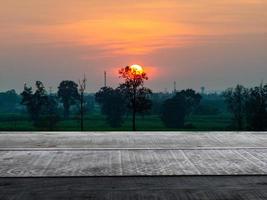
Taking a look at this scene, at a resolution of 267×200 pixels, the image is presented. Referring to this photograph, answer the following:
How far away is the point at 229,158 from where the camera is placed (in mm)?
21031

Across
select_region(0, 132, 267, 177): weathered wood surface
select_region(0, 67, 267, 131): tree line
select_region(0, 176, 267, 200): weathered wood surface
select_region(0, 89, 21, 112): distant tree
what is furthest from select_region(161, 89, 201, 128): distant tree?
select_region(0, 89, 21, 112): distant tree

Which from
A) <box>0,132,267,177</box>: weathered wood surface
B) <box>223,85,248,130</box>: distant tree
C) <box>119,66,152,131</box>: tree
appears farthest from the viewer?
<box>223,85,248,130</box>: distant tree

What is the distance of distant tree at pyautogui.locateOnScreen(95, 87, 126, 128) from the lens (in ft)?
291

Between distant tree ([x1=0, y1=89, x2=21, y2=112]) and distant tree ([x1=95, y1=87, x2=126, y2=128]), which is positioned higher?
distant tree ([x1=0, y1=89, x2=21, y2=112])

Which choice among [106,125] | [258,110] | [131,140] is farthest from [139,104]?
[106,125]

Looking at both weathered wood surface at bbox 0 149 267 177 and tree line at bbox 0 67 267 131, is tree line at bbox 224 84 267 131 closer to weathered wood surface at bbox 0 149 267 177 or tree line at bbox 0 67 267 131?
tree line at bbox 0 67 267 131

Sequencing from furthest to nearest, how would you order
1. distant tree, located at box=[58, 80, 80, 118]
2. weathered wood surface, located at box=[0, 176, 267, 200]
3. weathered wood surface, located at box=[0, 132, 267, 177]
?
distant tree, located at box=[58, 80, 80, 118]
weathered wood surface, located at box=[0, 132, 267, 177]
weathered wood surface, located at box=[0, 176, 267, 200]

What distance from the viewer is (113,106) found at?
92.8m

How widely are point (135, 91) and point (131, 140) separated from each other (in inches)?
1034

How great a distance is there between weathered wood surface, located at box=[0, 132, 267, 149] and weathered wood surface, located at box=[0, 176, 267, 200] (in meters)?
7.31

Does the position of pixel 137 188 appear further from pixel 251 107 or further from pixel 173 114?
pixel 173 114

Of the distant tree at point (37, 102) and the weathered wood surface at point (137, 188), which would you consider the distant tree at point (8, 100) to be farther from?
the weathered wood surface at point (137, 188)

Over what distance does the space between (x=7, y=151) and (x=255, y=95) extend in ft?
158

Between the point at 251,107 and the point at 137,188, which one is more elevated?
the point at 251,107
